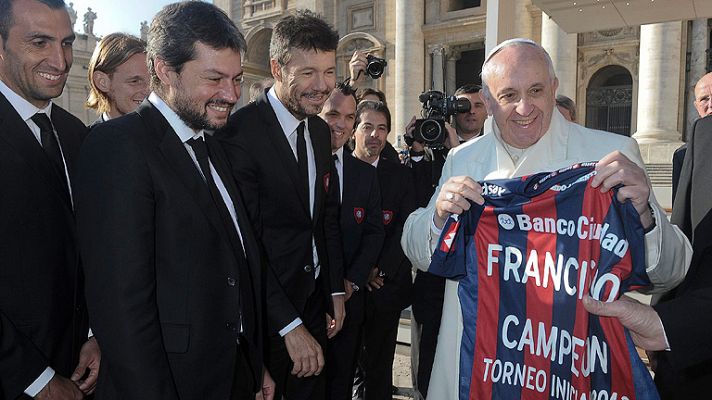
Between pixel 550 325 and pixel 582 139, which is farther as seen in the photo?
pixel 582 139

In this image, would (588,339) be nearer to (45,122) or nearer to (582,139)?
(582,139)

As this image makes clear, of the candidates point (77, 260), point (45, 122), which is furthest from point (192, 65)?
point (77, 260)

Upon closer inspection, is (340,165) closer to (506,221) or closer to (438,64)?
(506,221)

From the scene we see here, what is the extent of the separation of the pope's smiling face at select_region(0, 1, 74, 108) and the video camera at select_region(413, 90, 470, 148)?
7.25ft

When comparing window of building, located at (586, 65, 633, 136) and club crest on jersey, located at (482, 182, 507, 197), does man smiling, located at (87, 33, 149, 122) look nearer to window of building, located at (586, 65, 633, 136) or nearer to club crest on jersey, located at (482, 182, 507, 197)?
club crest on jersey, located at (482, 182, 507, 197)

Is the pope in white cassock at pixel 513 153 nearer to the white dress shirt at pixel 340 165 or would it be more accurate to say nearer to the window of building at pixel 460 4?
the white dress shirt at pixel 340 165

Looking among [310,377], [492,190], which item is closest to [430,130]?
[492,190]

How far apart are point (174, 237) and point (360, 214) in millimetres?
1852

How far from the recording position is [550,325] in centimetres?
195

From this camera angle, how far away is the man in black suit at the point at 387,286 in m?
3.66

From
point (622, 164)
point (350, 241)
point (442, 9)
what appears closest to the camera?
point (622, 164)

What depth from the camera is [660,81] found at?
45.4 feet

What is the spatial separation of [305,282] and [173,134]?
1132 mm

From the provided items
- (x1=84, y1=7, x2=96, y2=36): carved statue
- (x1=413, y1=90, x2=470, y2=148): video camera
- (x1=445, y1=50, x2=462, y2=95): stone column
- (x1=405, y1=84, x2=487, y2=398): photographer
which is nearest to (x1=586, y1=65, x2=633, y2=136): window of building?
(x1=445, y1=50, x2=462, y2=95): stone column
